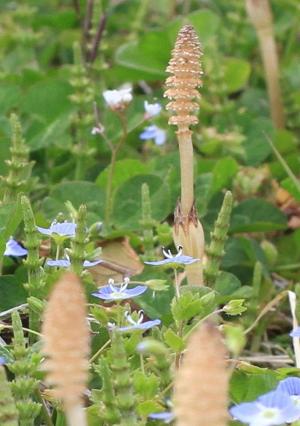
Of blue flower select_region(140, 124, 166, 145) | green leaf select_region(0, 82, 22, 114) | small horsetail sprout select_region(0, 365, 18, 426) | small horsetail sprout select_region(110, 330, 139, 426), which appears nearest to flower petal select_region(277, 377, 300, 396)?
small horsetail sprout select_region(110, 330, 139, 426)

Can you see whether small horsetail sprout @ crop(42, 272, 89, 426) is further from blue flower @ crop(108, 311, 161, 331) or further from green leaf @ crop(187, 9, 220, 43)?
green leaf @ crop(187, 9, 220, 43)

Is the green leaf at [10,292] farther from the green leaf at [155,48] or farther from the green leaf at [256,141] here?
the green leaf at [155,48]

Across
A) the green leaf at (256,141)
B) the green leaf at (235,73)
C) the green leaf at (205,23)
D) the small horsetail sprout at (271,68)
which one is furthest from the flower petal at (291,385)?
the green leaf at (205,23)

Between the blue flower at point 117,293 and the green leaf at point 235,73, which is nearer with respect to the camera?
the blue flower at point 117,293

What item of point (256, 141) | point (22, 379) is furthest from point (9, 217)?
point (256, 141)

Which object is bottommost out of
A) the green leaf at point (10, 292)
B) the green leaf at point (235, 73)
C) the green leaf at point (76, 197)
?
the green leaf at point (10, 292)

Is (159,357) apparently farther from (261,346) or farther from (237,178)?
(237,178)

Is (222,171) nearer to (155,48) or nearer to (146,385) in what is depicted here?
(155,48)
